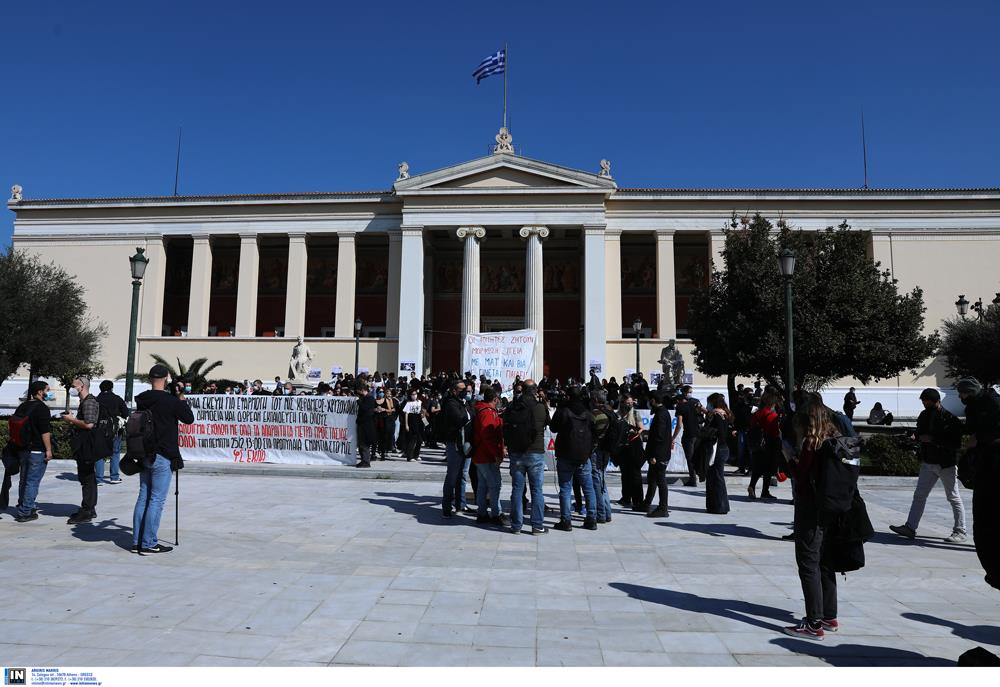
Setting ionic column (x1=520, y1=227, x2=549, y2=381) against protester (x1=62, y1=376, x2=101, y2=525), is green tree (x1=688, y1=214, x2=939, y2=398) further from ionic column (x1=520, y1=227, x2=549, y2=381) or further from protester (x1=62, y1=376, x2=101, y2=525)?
protester (x1=62, y1=376, x2=101, y2=525)

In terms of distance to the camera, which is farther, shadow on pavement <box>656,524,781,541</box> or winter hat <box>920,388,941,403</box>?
shadow on pavement <box>656,524,781,541</box>

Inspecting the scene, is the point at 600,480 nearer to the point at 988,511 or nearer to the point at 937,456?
the point at 937,456

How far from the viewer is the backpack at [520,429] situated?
7.51 meters

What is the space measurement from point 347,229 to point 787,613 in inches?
1316

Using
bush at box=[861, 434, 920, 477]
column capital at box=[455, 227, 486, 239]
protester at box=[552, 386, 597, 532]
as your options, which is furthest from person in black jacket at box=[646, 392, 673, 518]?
column capital at box=[455, 227, 486, 239]

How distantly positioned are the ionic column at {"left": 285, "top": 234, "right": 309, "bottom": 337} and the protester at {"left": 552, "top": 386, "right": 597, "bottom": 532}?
97.1 feet

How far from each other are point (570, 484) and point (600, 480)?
2.80 feet

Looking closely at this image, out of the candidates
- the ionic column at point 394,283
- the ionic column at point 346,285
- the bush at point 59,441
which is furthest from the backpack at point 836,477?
the ionic column at point 346,285

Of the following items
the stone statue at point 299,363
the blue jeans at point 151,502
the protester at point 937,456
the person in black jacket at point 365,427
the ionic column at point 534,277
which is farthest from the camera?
the ionic column at point 534,277

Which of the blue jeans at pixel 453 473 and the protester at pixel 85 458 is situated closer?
the protester at pixel 85 458

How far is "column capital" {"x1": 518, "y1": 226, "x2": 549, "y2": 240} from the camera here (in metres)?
33.0

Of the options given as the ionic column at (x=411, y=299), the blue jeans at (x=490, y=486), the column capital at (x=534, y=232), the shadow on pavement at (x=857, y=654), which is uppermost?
the column capital at (x=534, y=232)

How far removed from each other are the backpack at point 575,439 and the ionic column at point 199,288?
33.1 meters

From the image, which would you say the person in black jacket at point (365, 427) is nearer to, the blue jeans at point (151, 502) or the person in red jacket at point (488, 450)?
the person in red jacket at point (488, 450)
